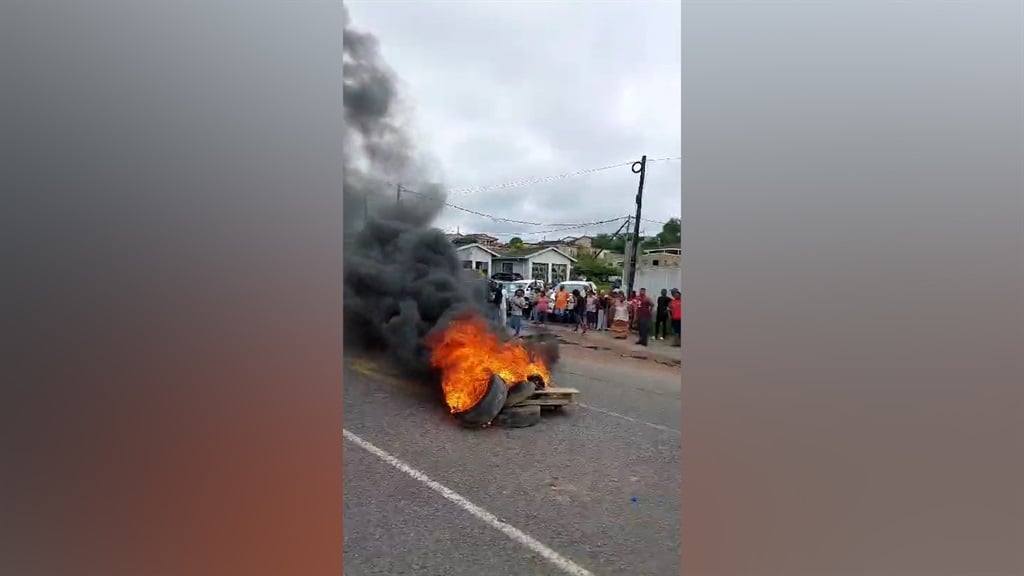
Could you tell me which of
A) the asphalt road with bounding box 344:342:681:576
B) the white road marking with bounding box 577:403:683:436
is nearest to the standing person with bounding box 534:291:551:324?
the asphalt road with bounding box 344:342:681:576

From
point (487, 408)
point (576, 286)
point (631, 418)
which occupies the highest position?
point (576, 286)

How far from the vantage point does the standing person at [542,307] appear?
6320 millimetres

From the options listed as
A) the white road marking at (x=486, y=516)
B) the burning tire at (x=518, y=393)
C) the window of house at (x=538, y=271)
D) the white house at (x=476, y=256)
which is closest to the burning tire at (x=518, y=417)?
the burning tire at (x=518, y=393)

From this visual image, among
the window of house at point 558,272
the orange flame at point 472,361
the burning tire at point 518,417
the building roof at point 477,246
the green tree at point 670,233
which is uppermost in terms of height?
the green tree at point 670,233

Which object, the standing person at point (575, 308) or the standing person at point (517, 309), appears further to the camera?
the standing person at point (575, 308)

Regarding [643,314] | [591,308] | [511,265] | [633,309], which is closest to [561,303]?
[591,308]

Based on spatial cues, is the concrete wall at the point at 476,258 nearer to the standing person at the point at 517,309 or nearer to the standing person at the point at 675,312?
the standing person at the point at 517,309

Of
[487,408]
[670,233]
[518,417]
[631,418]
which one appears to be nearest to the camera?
[487,408]

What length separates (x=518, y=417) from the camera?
425 centimetres

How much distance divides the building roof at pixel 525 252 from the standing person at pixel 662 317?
1247 mm

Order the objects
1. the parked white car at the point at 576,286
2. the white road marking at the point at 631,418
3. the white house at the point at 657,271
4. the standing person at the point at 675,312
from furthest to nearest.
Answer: the parked white car at the point at 576,286, the standing person at the point at 675,312, the white house at the point at 657,271, the white road marking at the point at 631,418

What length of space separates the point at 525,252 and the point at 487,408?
7.97ft

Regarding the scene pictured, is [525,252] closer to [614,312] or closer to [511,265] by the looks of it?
[511,265]

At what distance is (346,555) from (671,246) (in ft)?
15.2
